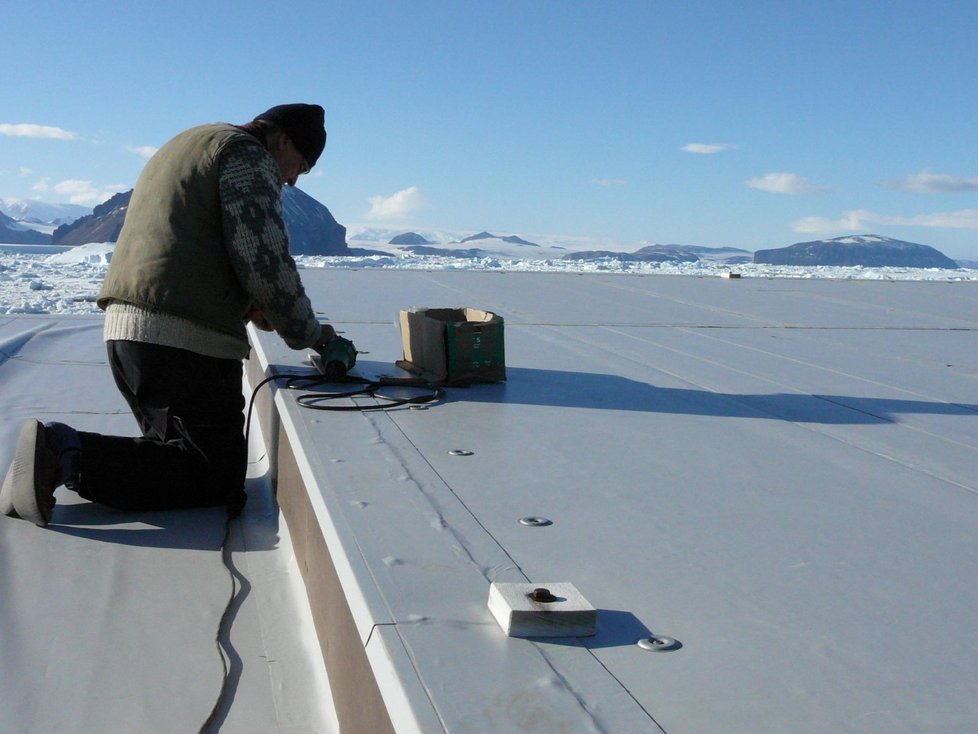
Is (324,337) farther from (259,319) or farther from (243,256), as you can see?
(243,256)

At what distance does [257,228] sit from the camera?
203 centimetres

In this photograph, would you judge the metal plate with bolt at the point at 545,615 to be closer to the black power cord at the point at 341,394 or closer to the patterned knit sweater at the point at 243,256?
the black power cord at the point at 341,394

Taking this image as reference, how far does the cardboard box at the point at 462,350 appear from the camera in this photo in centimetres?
248

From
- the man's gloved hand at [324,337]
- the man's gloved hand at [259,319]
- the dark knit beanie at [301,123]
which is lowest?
the man's gloved hand at [324,337]

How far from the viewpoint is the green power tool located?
7.99 feet

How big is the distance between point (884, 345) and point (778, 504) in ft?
8.37

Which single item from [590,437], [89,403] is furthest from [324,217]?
[590,437]

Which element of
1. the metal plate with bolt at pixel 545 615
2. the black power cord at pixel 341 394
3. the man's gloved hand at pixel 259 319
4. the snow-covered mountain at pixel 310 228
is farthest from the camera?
the snow-covered mountain at pixel 310 228

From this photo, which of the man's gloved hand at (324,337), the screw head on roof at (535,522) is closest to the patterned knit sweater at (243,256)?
the man's gloved hand at (324,337)

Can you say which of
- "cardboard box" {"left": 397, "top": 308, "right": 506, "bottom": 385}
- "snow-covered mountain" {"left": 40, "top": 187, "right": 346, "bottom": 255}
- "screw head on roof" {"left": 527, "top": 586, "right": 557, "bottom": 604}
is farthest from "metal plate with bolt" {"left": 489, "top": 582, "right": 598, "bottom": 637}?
"snow-covered mountain" {"left": 40, "top": 187, "right": 346, "bottom": 255}

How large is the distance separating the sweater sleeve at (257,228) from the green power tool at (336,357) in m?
0.30

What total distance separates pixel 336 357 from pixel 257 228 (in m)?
0.50

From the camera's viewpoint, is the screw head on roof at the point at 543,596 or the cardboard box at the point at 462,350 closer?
the screw head on roof at the point at 543,596

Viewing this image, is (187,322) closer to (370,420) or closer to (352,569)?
(370,420)
